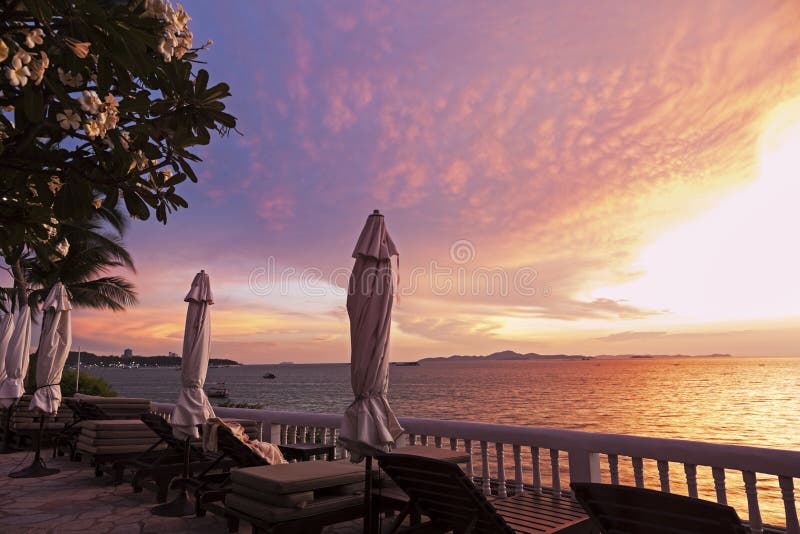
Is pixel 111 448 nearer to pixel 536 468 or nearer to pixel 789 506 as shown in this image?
pixel 536 468

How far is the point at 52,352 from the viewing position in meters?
9.06

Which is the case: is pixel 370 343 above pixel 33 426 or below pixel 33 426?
above

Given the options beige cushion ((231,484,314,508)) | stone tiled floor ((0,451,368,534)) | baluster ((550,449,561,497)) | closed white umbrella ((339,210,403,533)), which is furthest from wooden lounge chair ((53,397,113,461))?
baluster ((550,449,561,497))

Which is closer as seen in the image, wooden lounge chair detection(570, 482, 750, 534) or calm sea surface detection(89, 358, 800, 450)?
wooden lounge chair detection(570, 482, 750, 534)

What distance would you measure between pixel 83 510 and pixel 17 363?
496 cm

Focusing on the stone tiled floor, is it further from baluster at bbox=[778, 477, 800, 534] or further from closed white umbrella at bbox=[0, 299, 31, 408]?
baluster at bbox=[778, 477, 800, 534]

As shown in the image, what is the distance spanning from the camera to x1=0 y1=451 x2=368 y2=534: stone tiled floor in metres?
5.64

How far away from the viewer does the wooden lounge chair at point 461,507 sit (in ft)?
12.7

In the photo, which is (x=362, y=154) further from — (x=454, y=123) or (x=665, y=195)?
(x=665, y=195)

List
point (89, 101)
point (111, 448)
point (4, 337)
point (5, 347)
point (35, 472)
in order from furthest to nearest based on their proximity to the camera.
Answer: point (4, 337) < point (5, 347) < point (35, 472) < point (111, 448) < point (89, 101)

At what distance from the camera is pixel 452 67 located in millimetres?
13094

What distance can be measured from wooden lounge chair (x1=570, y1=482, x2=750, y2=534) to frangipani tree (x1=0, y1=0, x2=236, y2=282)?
3.09 m

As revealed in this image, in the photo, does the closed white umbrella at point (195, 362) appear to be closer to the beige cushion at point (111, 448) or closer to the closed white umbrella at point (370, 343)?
the beige cushion at point (111, 448)

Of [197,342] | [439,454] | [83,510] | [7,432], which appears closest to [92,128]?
[439,454]
